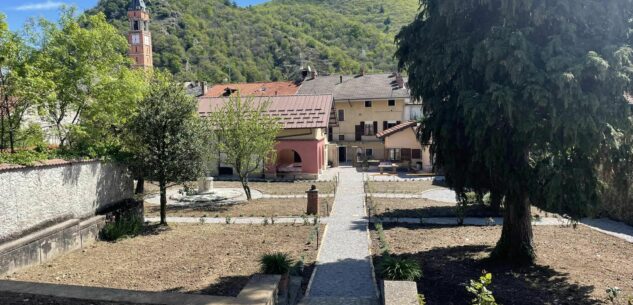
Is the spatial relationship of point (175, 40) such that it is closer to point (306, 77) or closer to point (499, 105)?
point (306, 77)

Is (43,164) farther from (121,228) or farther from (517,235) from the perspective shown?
(517,235)

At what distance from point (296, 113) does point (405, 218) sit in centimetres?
1750

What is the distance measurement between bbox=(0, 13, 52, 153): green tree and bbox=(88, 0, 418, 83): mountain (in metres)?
76.3

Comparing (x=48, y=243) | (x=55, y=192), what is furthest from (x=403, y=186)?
(x=48, y=243)

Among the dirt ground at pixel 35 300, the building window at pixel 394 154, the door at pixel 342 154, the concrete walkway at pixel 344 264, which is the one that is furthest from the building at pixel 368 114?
the dirt ground at pixel 35 300

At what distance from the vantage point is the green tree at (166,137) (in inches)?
561

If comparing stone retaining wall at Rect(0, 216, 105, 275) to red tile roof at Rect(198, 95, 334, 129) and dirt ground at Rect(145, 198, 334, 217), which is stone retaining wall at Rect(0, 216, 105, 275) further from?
red tile roof at Rect(198, 95, 334, 129)

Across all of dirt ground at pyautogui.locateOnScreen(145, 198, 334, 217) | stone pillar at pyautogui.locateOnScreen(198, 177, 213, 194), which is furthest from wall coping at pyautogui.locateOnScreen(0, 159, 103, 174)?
stone pillar at pyautogui.locateOnScreen(198, 177, 213, 194)

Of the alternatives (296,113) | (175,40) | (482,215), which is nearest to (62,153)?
(482,215)

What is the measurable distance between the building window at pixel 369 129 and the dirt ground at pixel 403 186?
17.3 m

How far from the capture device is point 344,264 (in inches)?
420

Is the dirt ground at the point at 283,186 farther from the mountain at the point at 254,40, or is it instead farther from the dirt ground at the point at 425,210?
the mountain at the point at 254,40

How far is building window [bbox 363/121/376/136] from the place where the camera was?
46.1 m

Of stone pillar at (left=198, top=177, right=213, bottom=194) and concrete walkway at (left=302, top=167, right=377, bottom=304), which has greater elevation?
stone pillar at (left=198, top=177, right=213, bottom=194)
